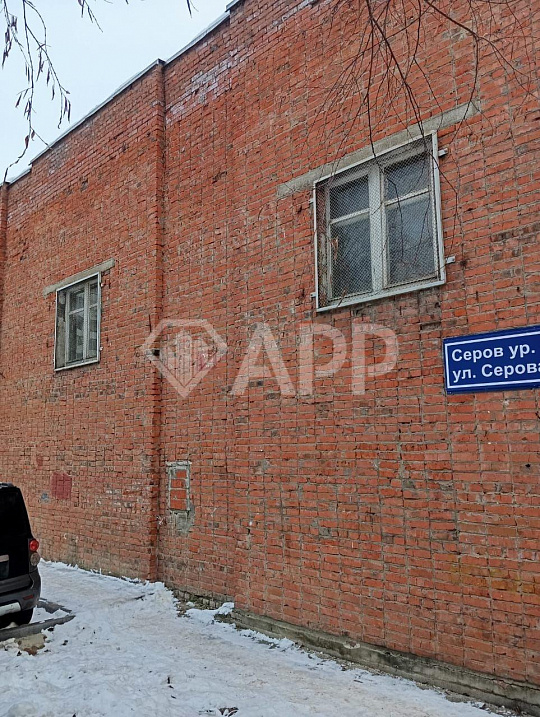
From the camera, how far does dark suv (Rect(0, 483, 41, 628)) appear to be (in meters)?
5.25

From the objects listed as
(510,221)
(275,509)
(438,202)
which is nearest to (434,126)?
(438,202)

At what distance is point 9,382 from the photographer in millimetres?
10195

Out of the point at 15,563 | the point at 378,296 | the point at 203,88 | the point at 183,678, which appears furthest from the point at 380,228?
the point at 15,563

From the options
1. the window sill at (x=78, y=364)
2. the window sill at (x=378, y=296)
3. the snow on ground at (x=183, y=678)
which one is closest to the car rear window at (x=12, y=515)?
the snow on ground at (x=183, y=678)

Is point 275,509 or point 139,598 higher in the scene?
point 275,509

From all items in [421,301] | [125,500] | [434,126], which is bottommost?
[125,500]

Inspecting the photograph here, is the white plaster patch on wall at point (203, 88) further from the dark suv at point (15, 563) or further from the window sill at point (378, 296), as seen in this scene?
the dark suv at point (15, 563)

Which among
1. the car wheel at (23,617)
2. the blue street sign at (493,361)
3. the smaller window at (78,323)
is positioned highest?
the smaller window at (78,323)

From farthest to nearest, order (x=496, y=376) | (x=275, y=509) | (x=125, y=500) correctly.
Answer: (x=125, y=500) < (x=275, y=509) < (x=496, y=376)

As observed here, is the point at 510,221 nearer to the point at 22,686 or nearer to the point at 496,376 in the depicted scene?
the point at 496,376

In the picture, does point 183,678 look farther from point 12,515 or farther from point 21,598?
point 12,515

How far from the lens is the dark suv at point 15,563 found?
525cm

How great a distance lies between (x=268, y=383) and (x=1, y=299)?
24.0ft

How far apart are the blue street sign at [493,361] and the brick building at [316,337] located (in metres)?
0.08
